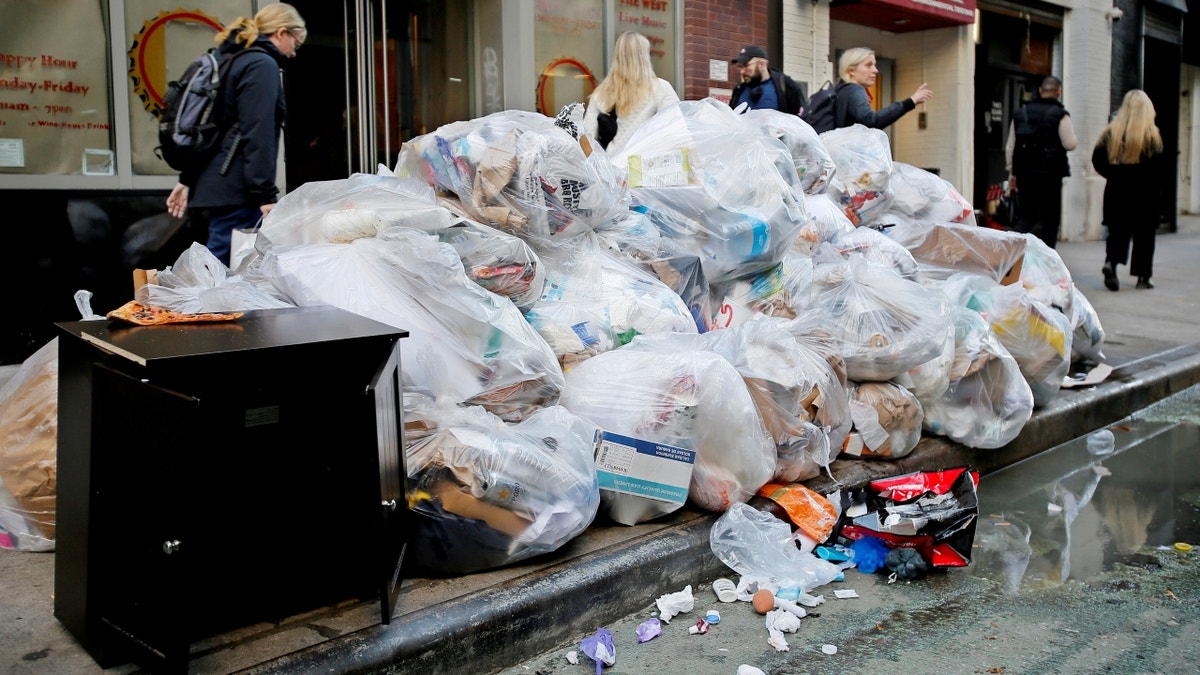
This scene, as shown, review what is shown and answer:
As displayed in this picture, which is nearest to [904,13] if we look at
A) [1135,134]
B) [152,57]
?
[1135,134]

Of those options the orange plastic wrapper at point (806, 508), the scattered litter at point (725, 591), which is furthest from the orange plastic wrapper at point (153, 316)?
the orange plastic wrapper at point (806, 508)

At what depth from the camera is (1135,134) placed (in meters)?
9.41

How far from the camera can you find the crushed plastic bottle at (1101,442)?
16.0 ft

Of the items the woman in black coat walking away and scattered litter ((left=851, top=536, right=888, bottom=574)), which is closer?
scattered litter ((left=851, top=536, right=888, bottom=574))

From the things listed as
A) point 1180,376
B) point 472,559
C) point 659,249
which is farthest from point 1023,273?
point 472,559

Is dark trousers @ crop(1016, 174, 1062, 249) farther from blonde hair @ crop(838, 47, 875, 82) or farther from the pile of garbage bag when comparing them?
the pile of garbage bag

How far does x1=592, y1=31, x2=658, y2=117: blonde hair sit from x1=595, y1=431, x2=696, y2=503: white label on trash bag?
132 inches

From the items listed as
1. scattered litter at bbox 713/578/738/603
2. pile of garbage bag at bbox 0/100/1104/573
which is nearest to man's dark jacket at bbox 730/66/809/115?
pile of garbage bag at bbox 0/100/1104/573

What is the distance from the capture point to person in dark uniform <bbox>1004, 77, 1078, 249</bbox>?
9.03 meters

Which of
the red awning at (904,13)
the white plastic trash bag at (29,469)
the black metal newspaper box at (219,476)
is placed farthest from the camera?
the red awning at (904,13)

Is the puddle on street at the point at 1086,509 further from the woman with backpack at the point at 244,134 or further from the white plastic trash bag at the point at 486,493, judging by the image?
the woman with backpack at the point at 244,134

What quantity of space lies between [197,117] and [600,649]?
318cm

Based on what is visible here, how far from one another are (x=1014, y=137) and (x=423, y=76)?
539cm

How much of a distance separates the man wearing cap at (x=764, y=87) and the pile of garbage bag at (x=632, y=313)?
181cm
